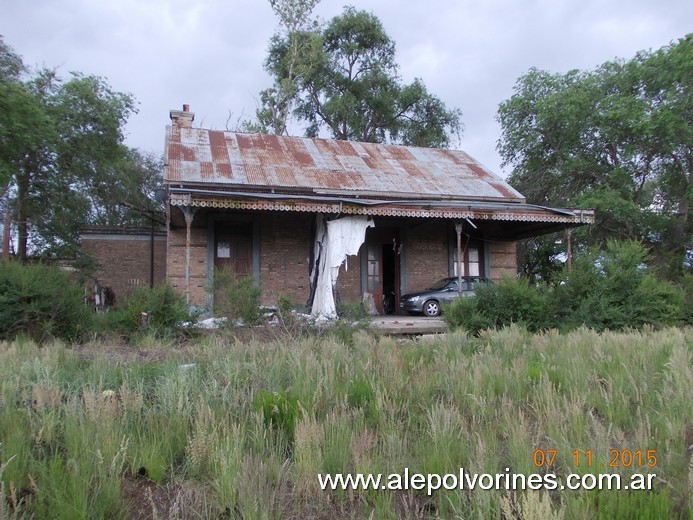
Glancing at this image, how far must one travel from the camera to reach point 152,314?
902 centimetres

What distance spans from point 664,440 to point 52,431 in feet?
11.9

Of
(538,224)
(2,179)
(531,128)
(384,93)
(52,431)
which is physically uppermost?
(384,93)

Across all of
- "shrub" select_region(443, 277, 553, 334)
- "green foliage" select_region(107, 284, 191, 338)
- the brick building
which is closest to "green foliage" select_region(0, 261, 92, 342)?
"green foliage" select_region(107, 284, 191, 338)

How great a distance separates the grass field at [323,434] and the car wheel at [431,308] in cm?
1005

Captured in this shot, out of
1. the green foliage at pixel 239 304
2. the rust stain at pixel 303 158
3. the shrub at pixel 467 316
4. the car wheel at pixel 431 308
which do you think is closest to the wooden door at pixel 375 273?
the car wheel at pixel 431 308

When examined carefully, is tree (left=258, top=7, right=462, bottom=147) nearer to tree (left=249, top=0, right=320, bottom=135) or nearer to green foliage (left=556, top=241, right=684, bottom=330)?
tree (left=249, top=0, right=320, bottom=135)

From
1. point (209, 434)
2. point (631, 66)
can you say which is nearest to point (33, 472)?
point (209, 434)

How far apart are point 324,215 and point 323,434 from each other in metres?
10.6

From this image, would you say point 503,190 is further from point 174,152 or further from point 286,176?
point 174,152

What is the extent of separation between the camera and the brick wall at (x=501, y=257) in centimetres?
1700

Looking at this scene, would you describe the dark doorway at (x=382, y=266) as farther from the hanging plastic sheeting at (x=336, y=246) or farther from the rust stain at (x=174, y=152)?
the rust stain at (x=174, y=152)

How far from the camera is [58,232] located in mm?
23297

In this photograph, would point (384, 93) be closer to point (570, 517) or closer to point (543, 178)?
point (543, 178)

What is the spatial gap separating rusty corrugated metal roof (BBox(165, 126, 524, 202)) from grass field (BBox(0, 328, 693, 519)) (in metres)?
10.3
